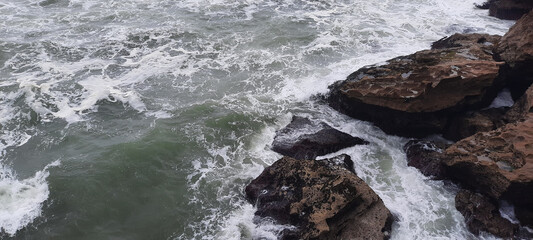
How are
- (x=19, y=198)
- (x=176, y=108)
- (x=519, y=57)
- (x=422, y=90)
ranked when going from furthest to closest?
(x=176, y=108)
(x=519, y=57)
(x=422, y=90)
(x=19, y=198)

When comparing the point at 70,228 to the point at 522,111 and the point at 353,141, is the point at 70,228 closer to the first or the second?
the point at 353,141

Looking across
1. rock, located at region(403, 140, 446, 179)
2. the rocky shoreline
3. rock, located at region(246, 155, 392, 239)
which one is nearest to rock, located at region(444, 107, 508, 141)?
the rocky shoreline

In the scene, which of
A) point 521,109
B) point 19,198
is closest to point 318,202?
point 521,109

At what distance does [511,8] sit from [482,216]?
1604cm

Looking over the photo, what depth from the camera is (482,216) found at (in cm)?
795

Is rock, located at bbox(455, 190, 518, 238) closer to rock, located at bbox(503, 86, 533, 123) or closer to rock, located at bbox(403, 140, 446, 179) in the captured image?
rock, located at bbox(403, 140, 446, 179)

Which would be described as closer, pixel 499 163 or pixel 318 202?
pixel 318 202

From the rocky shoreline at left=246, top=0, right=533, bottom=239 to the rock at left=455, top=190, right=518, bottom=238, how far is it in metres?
0.02

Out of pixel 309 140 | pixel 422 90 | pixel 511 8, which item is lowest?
pixel 309 140

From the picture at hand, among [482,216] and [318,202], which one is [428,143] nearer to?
[482,216]

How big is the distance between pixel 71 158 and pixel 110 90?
3.80m

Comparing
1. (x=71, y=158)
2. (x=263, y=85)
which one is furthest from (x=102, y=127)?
(x=263, y=85)

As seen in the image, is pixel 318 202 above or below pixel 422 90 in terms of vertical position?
below

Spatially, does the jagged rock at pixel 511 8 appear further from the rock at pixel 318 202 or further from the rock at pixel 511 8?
the rock at pixel 318 202
